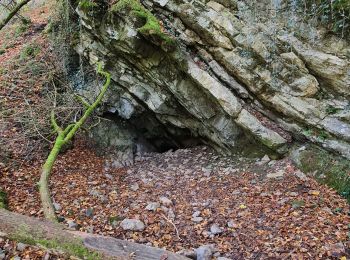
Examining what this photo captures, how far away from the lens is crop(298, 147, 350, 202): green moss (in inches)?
209

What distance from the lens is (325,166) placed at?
5602mm

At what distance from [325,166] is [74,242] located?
4.38 meters

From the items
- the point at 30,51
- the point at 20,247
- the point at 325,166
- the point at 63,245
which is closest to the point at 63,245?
the point at 63,245

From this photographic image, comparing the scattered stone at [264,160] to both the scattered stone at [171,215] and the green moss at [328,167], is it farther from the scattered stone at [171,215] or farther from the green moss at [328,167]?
the scattered stone at [171,215]

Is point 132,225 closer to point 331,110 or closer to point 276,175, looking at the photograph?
point 276,175

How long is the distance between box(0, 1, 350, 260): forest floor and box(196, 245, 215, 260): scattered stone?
78 mm

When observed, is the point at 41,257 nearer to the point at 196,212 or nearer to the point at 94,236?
the point at 94,236

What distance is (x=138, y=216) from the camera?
514 cm

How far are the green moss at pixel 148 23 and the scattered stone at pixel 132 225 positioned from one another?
3544 mm

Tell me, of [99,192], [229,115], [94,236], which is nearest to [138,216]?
[99,192]

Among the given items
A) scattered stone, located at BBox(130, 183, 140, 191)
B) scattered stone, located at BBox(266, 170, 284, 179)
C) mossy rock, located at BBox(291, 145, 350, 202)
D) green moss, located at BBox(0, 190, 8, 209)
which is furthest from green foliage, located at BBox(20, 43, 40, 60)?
mossy rock, located at BBox(291, 145, 350, 202)

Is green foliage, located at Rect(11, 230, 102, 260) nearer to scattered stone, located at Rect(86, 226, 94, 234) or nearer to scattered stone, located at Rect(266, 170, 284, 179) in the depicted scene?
scattered stone, located at Rect(86, 226, 94, 234)

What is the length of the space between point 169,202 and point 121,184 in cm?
138

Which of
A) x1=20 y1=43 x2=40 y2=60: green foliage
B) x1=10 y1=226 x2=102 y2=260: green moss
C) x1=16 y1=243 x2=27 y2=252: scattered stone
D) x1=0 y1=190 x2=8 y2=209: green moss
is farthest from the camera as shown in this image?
x1=20 y1=43 x2=40 y2=60: green foliage
